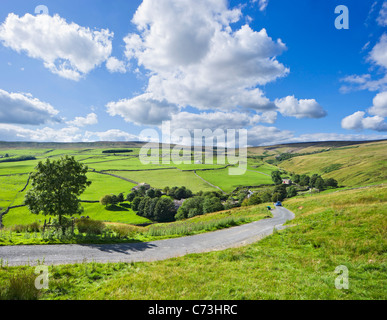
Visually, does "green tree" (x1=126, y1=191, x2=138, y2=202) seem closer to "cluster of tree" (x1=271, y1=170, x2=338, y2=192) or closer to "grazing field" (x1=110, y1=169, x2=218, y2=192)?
"grazing field" (x1=110, y1=169, x2=218, y2=192)

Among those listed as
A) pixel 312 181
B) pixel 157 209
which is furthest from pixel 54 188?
pixel 312 181

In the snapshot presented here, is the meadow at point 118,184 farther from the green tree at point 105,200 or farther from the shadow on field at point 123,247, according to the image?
the shadow on field at point 123,247

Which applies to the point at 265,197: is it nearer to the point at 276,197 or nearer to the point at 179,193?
the point at 276,197

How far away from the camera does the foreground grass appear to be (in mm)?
7629

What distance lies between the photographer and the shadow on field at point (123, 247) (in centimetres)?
1476

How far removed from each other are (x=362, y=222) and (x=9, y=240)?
29.2 meters

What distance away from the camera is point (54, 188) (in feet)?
71.2

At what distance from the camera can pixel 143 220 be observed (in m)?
74.8

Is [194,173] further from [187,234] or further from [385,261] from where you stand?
[385,261]
